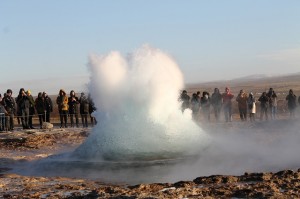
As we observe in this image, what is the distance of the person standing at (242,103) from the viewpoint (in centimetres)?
1945

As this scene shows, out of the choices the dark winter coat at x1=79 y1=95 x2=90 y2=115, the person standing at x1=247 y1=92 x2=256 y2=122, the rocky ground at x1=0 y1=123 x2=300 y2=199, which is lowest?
the rocky ground at x1=0 y1=123 x2=300 y2=199

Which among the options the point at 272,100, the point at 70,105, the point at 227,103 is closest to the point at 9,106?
the point at 70,105

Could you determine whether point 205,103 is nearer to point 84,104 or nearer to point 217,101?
point 217,101

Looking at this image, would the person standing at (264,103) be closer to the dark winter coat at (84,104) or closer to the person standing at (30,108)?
the dark winter coat at (84,104)

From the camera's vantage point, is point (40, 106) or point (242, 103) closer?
point (40, 106)

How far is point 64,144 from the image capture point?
51.7 ft

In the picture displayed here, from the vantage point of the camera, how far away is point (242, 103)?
19.6m

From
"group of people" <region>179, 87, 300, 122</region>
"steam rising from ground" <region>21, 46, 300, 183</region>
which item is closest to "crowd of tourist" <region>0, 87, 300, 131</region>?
"group of people" <region>179, 87, 300, 122</region>

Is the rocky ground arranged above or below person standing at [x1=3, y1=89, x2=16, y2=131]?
below

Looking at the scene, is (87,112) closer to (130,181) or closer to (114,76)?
(114,76)

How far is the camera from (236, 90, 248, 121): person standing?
1945 cm

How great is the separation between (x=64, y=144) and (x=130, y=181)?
691 centimetres

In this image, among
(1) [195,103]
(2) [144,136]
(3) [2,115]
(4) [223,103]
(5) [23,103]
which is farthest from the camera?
(4) [223,103]

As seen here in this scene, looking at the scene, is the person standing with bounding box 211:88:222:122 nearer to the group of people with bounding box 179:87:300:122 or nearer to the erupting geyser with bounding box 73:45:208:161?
the group of people with bounding box 179:87:300:122
